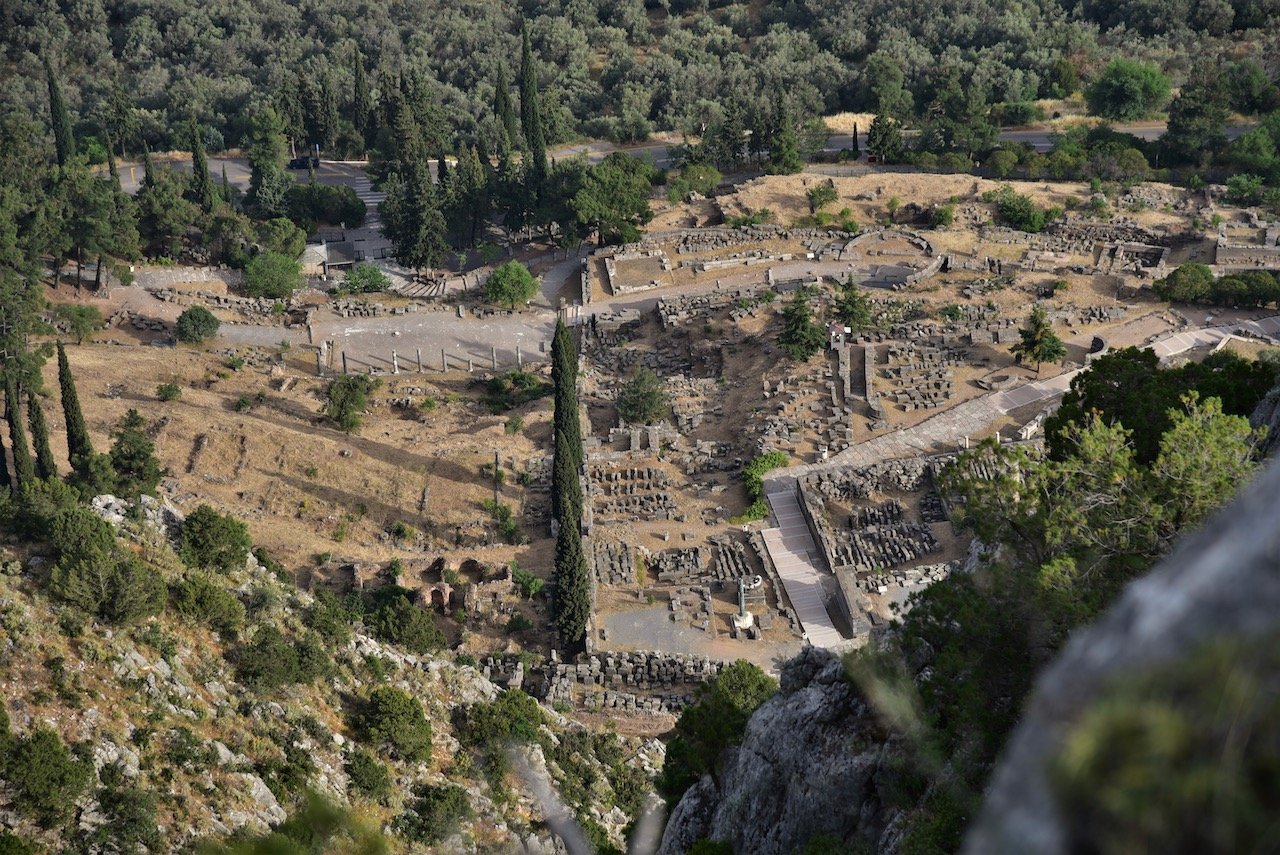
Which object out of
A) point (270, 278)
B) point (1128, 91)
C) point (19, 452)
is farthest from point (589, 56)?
point (19, 452)

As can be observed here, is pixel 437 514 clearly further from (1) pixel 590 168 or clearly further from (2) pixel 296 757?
(1) pixel 590 168

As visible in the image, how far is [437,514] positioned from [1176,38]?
8114 centimetres

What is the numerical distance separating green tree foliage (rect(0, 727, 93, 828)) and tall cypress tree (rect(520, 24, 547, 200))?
5989cm

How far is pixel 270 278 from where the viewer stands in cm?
7494

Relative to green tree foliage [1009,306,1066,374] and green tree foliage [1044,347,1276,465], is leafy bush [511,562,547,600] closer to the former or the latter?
green tree foliage [1044,347,1276,465]

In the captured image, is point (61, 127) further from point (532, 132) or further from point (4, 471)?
point (4, 471)

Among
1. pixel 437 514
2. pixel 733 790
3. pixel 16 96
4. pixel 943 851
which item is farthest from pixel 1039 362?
pixel 16 96

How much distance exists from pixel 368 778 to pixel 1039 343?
37.8 m

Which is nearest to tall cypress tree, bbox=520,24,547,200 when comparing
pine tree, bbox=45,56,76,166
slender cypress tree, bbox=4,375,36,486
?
pine tree, bbox=45,56,76,166

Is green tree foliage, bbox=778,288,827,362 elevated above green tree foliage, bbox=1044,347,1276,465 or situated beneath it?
situated beneath

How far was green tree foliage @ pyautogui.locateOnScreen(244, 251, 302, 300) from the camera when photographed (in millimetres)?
74875

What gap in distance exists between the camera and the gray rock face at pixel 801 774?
21734 mm

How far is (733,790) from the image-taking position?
24391 mm

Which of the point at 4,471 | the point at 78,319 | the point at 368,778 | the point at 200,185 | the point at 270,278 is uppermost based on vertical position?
the point at 200,185
